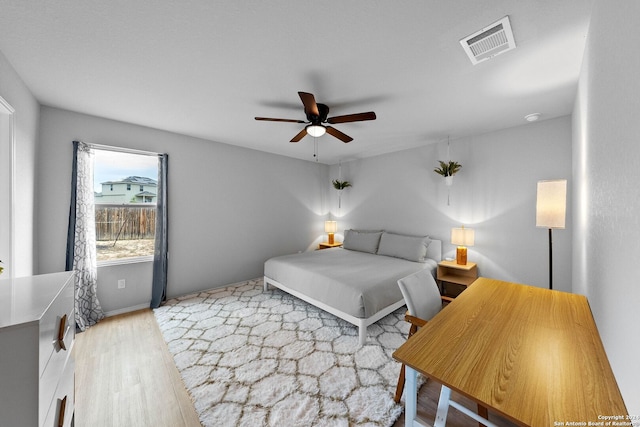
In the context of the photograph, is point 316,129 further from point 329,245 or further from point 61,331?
point 329,245

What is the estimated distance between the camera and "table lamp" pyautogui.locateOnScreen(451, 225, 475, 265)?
3.16 m

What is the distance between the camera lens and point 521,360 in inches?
36.9

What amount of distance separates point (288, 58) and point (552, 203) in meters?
2.61

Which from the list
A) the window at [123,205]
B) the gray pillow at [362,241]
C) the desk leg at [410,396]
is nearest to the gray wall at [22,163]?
the window at [123,205]

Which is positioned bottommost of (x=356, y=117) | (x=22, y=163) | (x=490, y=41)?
(x=22, y=163)

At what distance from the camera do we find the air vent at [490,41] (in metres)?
1.43

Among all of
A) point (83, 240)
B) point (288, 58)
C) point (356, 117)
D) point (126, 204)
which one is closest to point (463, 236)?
point (356, 117)

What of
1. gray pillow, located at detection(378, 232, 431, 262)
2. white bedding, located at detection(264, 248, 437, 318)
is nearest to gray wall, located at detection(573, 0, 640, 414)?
white bedding, located at detection(264, 248, 437, 318)

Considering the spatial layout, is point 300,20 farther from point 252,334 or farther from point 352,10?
point 252,334

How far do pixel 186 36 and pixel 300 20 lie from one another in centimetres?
77

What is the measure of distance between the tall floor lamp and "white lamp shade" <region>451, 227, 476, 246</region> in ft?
3.27

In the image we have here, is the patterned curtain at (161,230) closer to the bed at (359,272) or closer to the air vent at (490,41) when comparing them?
the bed at (359,272)

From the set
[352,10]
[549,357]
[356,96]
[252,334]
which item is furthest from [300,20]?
[252,334]

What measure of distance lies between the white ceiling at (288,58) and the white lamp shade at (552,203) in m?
0.91
